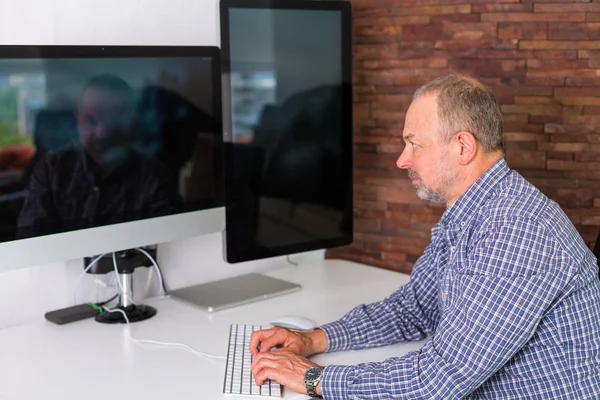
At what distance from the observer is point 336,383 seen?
150cm

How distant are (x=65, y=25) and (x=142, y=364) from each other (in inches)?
35.3

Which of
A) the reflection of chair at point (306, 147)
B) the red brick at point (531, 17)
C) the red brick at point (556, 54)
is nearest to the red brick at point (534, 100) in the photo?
the red brick at point (556, 54)

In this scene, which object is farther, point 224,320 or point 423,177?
point 224,320

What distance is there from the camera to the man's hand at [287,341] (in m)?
1.68

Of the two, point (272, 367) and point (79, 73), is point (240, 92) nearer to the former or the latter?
point (79, 73)

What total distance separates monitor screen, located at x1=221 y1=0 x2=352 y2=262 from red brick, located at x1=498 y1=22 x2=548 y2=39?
1.43ft

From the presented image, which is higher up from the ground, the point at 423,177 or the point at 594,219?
the point at 423,177

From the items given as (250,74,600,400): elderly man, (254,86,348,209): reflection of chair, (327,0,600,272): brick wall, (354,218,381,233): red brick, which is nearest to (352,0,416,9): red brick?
(327,0,600,272): brick wall

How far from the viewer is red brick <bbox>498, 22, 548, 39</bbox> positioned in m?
2.14

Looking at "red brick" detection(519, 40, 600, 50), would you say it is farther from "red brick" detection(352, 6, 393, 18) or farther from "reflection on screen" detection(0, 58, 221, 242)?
"reflection on screen" detection(0, 58, 221, 242)

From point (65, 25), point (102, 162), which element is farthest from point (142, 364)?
point (65, 25)

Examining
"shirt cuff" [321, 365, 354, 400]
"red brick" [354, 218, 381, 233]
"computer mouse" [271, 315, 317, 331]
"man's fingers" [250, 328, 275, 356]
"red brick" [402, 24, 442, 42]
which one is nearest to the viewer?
"shirt cuff" [321, 365, 354, 400]

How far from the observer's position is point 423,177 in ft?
5.37

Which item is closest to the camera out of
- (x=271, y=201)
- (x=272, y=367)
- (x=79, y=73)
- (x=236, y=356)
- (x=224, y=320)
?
(x=272, y=367)
